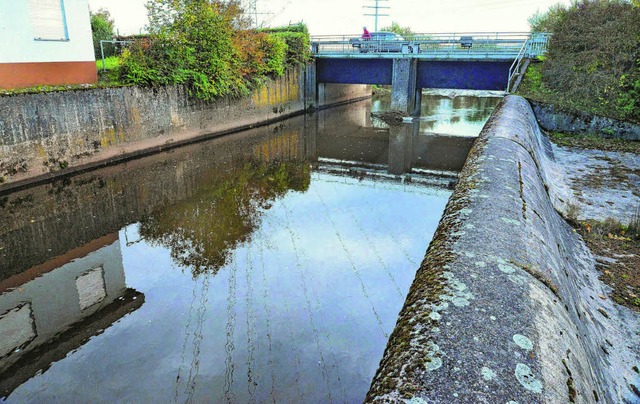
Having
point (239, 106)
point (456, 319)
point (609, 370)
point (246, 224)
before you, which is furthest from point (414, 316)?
point (239, 106)

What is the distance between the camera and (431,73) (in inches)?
958

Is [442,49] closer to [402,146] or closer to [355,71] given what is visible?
[355,71]

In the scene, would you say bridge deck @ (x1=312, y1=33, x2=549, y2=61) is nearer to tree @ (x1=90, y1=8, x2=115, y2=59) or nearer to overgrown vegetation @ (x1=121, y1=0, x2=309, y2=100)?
overgrown vegetation @ (x1=121, y1=0, x2=309, y2=100)

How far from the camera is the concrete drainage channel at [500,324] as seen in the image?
1.53m

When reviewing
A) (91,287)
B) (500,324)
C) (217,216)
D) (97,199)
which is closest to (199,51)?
(97,199)

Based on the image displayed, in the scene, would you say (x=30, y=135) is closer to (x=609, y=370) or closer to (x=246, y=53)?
(x=246, y=53)

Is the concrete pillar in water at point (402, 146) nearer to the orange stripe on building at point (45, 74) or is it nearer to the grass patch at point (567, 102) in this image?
the grass patch at point (567, 102)

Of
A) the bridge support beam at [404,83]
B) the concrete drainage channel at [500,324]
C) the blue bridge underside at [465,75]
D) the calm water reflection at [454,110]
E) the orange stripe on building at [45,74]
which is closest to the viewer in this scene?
the concrete drainage channel at [500,324]

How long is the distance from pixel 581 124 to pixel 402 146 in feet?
26.9

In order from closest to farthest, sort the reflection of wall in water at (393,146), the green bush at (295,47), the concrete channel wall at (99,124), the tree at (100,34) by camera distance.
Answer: the concrete channel wall at (99,124), the reflection of wall in water at (393,146), the tree at (100,34), the green bush at (295,47)

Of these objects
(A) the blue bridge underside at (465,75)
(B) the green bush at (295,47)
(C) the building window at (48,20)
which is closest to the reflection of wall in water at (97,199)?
(C) the building window at (48,20)

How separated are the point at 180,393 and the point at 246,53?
61.1ft

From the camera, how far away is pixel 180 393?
4551 mm

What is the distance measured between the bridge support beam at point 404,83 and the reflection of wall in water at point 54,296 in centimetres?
1884
